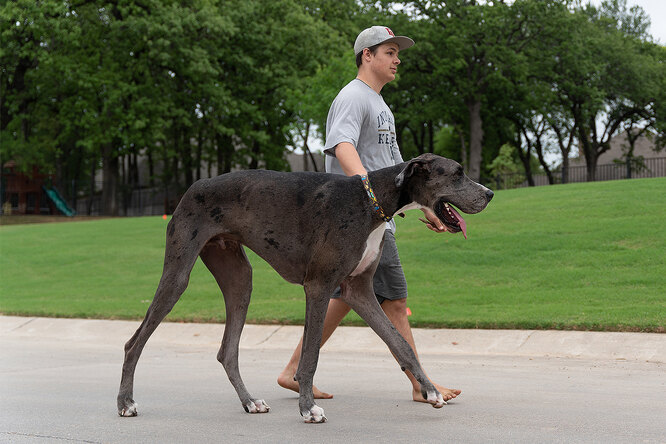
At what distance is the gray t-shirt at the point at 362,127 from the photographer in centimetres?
543

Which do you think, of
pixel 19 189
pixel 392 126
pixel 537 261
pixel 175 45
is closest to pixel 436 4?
pixel 175 45

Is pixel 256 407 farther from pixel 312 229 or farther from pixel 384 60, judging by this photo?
pixel 384 60

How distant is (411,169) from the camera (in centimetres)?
473

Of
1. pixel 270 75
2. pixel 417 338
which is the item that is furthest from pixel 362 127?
pixel 270 75

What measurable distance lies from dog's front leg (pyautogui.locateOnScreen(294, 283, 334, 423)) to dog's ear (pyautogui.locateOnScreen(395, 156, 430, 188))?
0.77 metres

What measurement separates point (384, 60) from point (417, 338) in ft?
14.3

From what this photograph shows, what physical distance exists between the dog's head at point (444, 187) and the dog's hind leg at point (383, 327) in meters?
0.67

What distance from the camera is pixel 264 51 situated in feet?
141

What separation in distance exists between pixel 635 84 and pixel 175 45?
2660cm

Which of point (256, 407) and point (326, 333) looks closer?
point (256, 407)

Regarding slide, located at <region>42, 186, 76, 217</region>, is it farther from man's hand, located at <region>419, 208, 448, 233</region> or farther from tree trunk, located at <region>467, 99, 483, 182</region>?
man's hand, located at <region>419, 208, 448, 233</region>

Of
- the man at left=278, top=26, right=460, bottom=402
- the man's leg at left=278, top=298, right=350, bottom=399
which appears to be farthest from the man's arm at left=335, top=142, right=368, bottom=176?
the man's leg at left=278, top=298, right=350, bottom=399

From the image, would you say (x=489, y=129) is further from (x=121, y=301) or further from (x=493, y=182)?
(x=121, y=301)

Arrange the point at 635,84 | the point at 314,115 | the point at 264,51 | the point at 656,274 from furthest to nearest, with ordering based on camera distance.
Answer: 1. the point at 635,84
2. the point at 264,51
3. the point at 314,115
4. the point at 656,274
